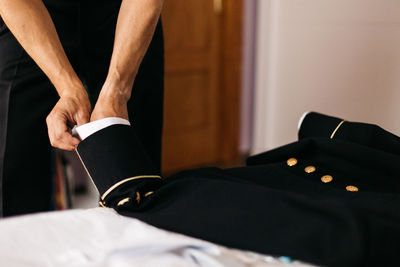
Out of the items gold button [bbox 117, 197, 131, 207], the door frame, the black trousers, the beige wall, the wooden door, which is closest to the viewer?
gold button [bbox 117, 197, 131, 207]

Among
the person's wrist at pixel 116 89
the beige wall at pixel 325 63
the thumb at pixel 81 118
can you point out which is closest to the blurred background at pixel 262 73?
the beige wall at pixel 325 63

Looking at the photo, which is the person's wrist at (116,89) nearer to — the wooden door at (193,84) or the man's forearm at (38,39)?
the man's forearm at (38,39)

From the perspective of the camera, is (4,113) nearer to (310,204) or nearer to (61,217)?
(61,217)

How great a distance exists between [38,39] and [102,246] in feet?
1.85

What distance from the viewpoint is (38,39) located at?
3.18 feet

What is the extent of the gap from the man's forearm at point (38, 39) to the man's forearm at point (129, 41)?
3.4 inches

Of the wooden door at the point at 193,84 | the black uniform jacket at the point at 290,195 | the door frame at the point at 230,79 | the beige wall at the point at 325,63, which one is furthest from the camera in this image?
the door frame at the point at 230,79

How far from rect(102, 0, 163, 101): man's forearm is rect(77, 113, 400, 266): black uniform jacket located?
20 centimetres

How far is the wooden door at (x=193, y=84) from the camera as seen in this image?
8.50 ft

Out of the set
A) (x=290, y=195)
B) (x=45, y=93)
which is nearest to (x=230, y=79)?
(x=45, y=93)

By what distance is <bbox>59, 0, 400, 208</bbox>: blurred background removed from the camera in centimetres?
164

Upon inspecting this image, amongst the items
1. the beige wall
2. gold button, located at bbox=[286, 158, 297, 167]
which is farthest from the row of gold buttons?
the beige wall

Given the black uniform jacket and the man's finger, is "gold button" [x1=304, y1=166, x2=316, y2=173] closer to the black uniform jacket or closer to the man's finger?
the black uniform jacket

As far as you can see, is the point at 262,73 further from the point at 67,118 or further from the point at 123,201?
the point at 123,201
